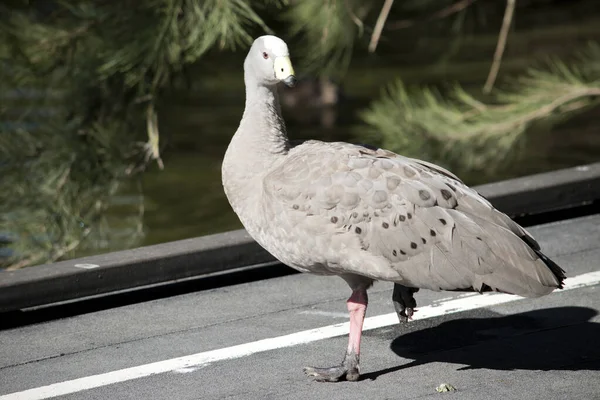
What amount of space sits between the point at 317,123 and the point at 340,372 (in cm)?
828

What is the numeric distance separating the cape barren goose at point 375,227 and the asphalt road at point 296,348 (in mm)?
261

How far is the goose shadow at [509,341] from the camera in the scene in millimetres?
4434

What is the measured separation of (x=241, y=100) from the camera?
12.9 metres

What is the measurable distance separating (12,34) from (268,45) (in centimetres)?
307

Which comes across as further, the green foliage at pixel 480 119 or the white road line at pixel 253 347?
the green foliage at pixel 480 119

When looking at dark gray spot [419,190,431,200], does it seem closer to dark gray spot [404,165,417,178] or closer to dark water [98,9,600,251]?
dark gray spot [404,165,417,178]

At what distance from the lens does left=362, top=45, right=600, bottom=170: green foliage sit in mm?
6645

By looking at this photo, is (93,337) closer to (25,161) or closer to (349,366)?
(349,366)

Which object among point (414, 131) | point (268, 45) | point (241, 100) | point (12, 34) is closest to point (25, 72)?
point (12, 34)

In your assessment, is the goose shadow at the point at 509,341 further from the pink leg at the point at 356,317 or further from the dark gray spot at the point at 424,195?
the dark gray spot at the point at 424,195

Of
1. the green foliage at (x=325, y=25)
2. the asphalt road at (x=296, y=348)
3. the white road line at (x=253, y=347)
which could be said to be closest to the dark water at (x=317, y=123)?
the green foliage at (x=325, y=25)

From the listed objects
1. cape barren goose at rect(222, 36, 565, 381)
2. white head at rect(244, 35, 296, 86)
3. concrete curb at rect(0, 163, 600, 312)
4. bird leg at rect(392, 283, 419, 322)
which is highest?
white head at rect(244, 35, 296, 86)

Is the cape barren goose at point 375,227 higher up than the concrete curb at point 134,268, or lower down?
higher up

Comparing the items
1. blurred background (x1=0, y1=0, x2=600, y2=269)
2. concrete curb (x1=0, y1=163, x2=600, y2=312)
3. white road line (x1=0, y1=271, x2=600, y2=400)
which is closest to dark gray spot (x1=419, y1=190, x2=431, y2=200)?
white road line (x1=0, y1=271, x2=600, y2=400)
